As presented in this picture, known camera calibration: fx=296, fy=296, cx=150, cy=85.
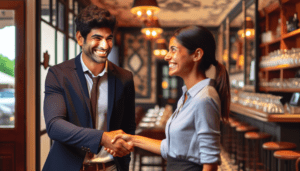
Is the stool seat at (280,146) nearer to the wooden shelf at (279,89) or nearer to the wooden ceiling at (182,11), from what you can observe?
the wooden shelf at (279,89)

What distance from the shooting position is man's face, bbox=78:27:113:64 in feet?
5.32

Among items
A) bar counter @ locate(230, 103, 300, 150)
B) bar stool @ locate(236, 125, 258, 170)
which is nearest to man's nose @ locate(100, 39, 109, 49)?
bar counter @ locate(230, 103, 300, 150)

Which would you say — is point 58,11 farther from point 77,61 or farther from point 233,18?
point 233,18

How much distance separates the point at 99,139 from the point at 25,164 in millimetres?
2587

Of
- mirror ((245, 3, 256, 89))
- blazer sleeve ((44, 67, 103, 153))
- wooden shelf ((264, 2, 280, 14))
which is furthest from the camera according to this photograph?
mirror ((245, 3, 256, 89))

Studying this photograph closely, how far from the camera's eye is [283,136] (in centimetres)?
429

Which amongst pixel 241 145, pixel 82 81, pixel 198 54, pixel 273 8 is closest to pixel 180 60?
pixel 198 54

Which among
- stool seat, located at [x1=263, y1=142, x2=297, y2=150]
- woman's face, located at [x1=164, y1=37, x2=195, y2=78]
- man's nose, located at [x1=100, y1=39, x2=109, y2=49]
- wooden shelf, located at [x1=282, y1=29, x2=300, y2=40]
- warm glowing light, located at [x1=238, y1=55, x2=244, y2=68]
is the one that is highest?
wooden shelf, located at [x1=282, y1=29, x2=300, y2=40]

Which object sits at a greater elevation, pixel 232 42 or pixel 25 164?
pixel 232 42

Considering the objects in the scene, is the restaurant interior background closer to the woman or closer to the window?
the window

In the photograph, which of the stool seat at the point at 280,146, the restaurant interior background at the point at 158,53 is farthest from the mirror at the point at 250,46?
the stool seat at the point at 280,146

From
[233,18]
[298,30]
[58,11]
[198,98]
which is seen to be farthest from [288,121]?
[233,18]

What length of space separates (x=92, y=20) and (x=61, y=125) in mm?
583

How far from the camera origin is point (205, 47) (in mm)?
1409
